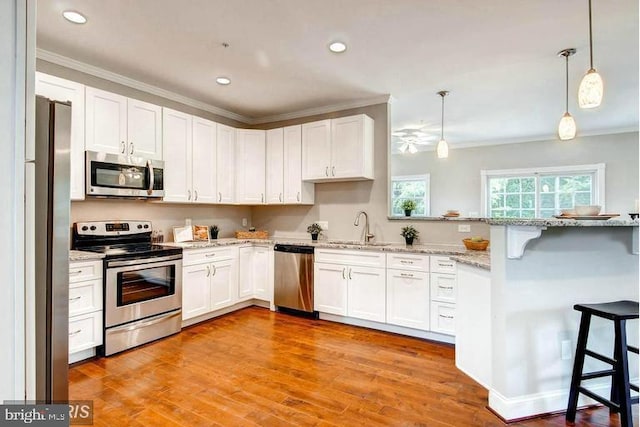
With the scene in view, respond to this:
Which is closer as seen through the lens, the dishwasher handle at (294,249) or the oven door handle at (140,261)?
the oven door handle at (140,261)

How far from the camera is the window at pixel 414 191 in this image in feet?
24.7

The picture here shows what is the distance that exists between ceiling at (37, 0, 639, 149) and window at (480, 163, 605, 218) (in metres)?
1.86

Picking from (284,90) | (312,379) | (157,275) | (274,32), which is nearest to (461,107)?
(284,90)

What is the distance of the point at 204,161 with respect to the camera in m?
4.24

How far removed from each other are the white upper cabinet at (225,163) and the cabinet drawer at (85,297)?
5.95 feet

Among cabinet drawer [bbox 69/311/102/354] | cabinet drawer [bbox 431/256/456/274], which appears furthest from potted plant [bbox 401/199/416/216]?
A: cabinet drawer [bbox 69/311/102/354]

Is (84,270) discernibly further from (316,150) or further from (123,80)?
(316,150)

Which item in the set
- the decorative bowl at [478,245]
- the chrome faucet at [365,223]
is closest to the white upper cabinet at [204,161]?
the chrome faucet at [365,223]

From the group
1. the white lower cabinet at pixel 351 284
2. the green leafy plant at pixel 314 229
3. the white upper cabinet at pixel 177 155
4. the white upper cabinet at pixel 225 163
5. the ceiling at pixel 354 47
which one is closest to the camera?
the ceiling at pixel 354 47

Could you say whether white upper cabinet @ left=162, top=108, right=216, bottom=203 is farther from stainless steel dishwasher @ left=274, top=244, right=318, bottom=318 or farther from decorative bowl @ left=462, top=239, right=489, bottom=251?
decorative bowl @ left=462, top=239, right=489, bottom=251

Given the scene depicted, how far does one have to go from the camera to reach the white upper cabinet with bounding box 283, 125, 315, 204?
179 inches

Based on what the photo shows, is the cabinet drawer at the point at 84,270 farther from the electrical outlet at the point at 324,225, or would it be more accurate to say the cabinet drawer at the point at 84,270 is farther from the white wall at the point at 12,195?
the electrical outlet at the point at 324,225

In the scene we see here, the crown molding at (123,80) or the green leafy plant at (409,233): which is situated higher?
the crown molding at (123,80)

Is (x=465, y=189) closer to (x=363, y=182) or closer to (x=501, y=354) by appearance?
(x=363, y=182)
